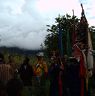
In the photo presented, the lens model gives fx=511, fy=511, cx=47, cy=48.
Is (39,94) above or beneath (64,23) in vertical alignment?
beneath

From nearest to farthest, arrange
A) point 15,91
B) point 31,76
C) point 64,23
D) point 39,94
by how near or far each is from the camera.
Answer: point 15,91 < point 39,94 < point 31,76 < point 64,23

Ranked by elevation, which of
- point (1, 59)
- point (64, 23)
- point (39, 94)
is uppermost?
point (64, 23)

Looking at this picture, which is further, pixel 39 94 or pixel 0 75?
pixel 39 94

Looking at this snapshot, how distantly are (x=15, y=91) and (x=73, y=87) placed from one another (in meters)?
4.60

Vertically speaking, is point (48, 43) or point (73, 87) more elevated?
point (48, 43)

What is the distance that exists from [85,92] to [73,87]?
274 millimetres

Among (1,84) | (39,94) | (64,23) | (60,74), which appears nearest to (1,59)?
(60,74)

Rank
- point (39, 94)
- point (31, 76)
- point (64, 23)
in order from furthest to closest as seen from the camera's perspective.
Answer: point (64, 23) < point (31, 76) < point (39, 94)

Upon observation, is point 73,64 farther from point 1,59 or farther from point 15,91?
point 15,91

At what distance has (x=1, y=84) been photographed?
19.9 feet

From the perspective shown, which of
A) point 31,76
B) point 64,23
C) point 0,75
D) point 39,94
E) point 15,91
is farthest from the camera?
point 64,23

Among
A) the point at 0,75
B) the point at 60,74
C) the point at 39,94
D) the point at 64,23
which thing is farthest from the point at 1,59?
the point at 64,23

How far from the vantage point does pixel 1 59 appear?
10586mm

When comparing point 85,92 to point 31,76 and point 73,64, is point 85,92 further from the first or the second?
point 31,76
